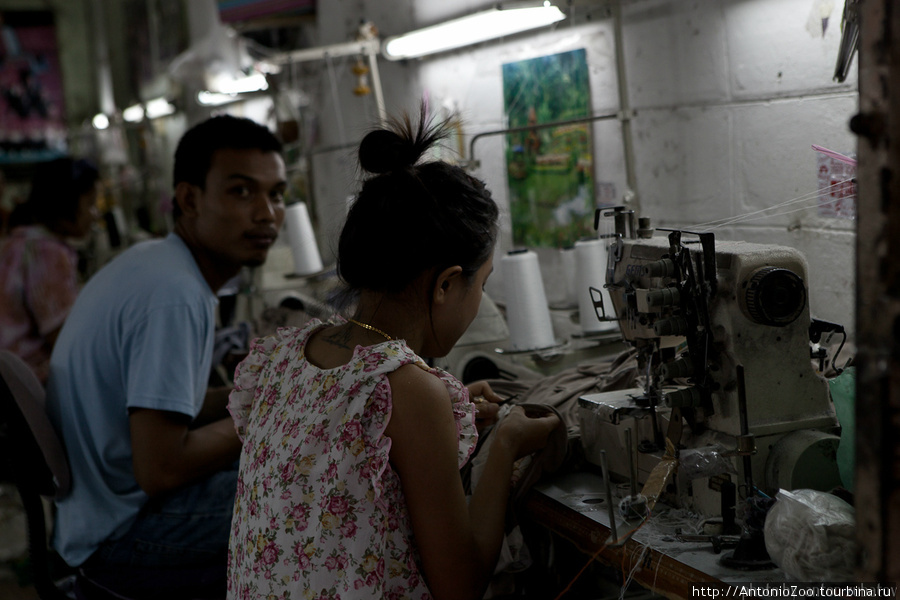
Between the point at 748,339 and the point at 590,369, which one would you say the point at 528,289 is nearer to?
the point at 590,369

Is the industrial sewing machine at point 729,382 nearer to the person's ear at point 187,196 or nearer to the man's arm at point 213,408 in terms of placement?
the man's arm at point 213,408

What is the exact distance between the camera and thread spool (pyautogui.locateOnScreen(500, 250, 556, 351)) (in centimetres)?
214

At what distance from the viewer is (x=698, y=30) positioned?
2.16 meters

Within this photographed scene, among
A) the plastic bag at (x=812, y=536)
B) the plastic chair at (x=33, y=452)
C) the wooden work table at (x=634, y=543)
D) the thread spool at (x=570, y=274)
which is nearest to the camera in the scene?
the plastic bag at (x=812, y=536)

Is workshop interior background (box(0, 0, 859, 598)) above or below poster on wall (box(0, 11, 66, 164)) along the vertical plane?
below

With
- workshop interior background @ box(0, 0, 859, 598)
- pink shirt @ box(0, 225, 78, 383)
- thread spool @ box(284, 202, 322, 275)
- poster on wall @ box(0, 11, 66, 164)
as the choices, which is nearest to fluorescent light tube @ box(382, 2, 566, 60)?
workshop interior background @ box(0, 0, 859, 598)

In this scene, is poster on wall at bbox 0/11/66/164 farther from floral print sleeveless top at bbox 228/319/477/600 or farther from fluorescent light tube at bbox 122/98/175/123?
floral print sleeveless top at bbox 228/319/477/600

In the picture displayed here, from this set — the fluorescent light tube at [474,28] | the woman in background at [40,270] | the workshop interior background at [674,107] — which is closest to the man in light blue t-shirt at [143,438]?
the workshop interior background at [674,107]

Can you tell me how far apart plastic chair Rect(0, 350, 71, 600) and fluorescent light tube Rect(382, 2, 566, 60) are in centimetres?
144

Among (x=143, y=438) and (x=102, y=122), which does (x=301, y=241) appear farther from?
(x=102, y=122)

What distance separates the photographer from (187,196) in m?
2.16

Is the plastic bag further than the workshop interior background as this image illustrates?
No

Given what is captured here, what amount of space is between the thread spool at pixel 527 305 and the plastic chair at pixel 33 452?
1.13m

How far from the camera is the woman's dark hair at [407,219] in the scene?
4.04ft
